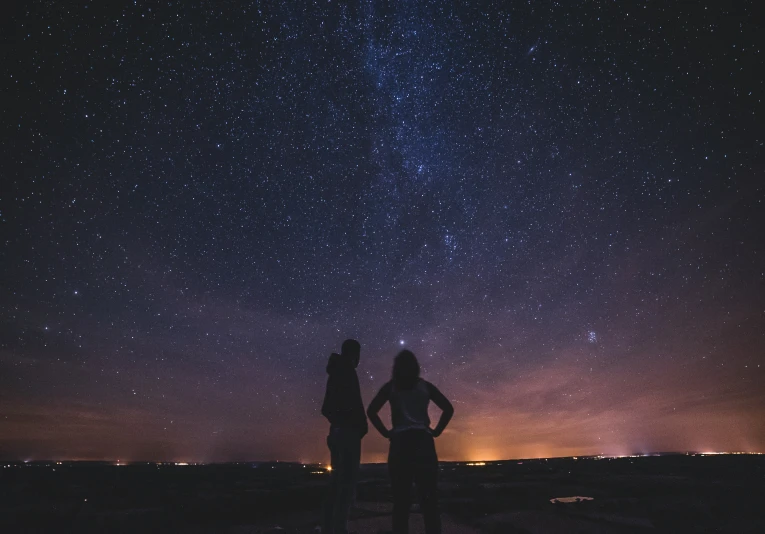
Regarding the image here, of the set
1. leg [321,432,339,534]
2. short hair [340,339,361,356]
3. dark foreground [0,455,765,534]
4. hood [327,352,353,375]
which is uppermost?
short hair [340,339,361,356]

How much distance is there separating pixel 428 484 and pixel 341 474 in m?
1.43

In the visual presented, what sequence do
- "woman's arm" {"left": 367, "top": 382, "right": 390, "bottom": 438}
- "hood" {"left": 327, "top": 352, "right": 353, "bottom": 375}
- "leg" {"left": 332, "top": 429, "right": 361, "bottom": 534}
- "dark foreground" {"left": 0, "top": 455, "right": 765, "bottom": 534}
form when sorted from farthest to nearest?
1. "dark foreground" {"left": 0, "top": 455, "right": 765, "bottom": 534}
2. "hood" {"left": 327, "top": 352, "right": 353, "bottom": 375}
3. "leg" {"left": 332, "top": 429, "right": 361, "bottom": 534}
4. "woman's arm" {"left": 367, "top": 382, "right": 390, "bottom": 438}

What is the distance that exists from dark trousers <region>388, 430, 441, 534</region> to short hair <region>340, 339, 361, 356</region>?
158 centimetres

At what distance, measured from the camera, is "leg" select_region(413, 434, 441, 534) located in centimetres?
287

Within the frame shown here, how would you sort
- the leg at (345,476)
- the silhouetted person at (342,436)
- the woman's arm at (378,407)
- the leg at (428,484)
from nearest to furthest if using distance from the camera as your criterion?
the leg at (428,484)
the woman's arm at (378,407)
the leg at (345,476)
the silhouetted person at (342,436)

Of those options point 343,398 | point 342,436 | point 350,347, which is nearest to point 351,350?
point 350,347

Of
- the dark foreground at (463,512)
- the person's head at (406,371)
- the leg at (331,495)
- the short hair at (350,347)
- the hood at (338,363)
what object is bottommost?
the dark foreground at (463,512)

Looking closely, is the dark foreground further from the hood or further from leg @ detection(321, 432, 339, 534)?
the hood

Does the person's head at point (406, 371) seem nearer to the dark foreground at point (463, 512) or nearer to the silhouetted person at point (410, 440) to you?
the silhouetted person at point (410, 440)

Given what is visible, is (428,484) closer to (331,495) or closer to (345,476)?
(345,476)

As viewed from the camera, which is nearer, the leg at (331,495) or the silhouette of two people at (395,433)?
the silhouette of two people at (395,433)

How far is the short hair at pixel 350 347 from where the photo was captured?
14.6ft

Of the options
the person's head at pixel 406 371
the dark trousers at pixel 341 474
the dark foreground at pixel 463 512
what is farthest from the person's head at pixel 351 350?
the dark foreground at pixel 463 512

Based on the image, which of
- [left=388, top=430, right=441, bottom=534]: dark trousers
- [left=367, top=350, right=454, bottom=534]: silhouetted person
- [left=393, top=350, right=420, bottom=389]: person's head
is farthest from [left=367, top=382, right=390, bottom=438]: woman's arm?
[left=388, top=430, right=441, bottom=534]: dark trousers
